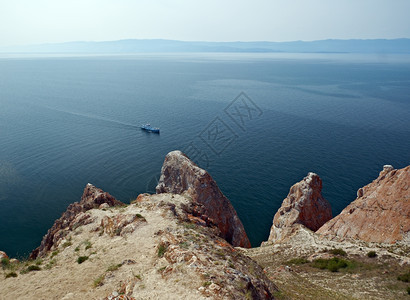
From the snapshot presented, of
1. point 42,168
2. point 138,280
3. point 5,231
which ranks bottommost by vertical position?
point 5,231

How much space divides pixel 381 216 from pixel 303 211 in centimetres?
1240

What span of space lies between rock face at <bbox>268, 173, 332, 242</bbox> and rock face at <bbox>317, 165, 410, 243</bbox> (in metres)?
5.56

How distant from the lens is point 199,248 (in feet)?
80.0

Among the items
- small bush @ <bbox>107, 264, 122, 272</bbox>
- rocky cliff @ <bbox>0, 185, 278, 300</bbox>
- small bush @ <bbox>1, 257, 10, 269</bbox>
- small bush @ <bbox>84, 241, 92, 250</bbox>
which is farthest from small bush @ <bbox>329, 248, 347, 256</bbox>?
small bush @ <bbox>1, 257, 10, 269</bbox>

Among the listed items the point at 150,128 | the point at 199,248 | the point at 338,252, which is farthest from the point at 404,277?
the point at 150,128

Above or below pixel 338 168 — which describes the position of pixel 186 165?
above

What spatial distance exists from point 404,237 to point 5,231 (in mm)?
67300

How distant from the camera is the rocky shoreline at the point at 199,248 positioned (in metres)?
20.9

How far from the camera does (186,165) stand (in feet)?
164

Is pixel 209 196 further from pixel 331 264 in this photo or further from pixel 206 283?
pixel 206 283

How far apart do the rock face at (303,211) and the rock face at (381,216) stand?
556 centimetres

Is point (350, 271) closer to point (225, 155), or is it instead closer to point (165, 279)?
point (165, 279)

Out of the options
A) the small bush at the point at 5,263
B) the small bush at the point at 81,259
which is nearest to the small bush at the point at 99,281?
the small bush at the point at 81,259

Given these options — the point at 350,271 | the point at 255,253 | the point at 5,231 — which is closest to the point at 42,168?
the point at 5,231
